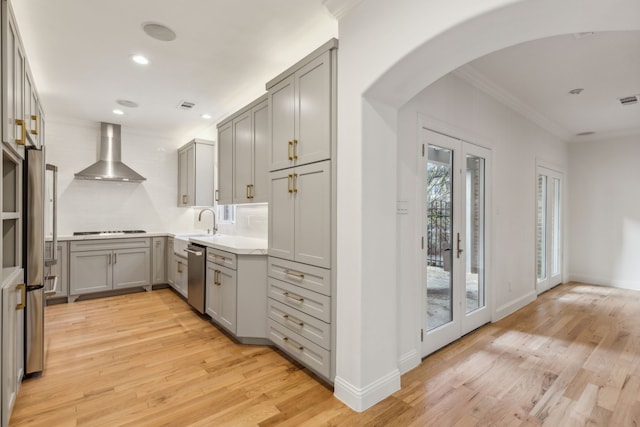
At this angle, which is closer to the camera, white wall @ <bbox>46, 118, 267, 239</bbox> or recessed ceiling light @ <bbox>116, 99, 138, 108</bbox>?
recessed ceiling light @ <bbox>116, 99, 138, 108</bbox>

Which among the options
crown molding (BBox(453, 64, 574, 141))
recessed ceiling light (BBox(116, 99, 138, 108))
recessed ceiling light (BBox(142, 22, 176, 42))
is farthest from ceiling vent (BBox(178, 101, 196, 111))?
crown molding (BBox(453, 64, 574, 141))

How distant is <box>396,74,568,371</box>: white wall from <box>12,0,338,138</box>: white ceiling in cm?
112

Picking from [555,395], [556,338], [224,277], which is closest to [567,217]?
[556,338]

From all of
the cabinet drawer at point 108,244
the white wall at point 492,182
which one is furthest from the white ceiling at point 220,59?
the cabinet drawer at point 108,244

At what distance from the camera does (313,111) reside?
2354 mm

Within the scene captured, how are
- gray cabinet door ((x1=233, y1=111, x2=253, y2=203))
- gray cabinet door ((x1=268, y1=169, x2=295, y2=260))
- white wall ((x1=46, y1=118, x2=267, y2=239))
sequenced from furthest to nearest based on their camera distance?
white wall ((x1=46, y1=118, x2=267, y2=239))
gray cabinet door ((x1=233, y1=111, x2=253, y2=203))
gray cabinet door ((x1=268, y1=169, x2=295, y2=260))

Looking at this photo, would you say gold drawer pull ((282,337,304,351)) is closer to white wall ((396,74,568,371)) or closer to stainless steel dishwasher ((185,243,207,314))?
white wall ((396,74,568,371))

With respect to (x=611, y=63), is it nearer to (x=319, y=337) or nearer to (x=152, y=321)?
(x=319, y=337)

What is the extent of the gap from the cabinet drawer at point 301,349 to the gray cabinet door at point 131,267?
125 inches

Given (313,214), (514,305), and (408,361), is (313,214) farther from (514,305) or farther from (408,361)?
(514,305)

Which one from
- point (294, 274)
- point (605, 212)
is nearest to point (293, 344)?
point (294, 274)

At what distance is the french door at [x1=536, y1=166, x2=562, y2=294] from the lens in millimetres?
4941

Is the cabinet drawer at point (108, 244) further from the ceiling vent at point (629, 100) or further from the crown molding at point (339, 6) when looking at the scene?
the ceiling vent at point (629, 100)

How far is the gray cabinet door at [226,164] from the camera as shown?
3.84m
